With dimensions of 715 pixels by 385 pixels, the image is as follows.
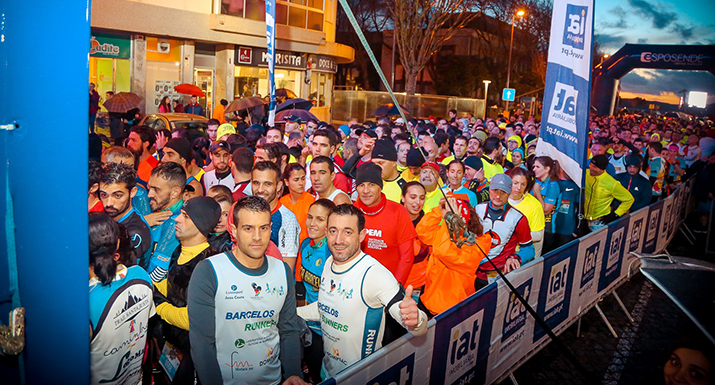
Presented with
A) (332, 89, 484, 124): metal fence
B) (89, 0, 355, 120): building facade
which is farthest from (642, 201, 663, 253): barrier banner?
(332, 89, 484, 124): metal fence

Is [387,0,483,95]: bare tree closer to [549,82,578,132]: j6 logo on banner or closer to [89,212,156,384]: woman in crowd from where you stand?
[549,82,578,132]: j6 logo on banner

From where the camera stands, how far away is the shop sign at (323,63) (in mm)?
31328

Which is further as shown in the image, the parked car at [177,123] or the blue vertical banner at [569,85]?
the parked car at [177,123]

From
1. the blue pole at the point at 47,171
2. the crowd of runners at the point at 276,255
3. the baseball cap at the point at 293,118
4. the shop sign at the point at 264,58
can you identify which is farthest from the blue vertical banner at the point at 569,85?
the shop sign at the point at 264,58

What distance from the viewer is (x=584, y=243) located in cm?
661

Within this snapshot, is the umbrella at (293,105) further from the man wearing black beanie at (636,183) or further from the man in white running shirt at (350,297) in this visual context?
the man in white running shirt at (350,297)

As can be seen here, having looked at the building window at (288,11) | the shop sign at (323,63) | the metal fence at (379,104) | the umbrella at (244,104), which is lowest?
the umbrella at (244,104)

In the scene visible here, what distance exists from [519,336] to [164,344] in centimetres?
342

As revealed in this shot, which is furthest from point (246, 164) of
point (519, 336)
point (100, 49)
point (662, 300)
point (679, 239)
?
point (100, 49)

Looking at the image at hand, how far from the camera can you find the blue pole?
1.58 m

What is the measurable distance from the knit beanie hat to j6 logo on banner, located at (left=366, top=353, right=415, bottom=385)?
1638mm

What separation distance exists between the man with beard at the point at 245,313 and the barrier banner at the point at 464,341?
122 centimetres

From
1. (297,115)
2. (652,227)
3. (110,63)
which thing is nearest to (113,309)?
(652,227)

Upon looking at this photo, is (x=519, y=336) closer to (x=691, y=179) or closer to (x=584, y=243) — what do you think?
(x=584, y=243)
